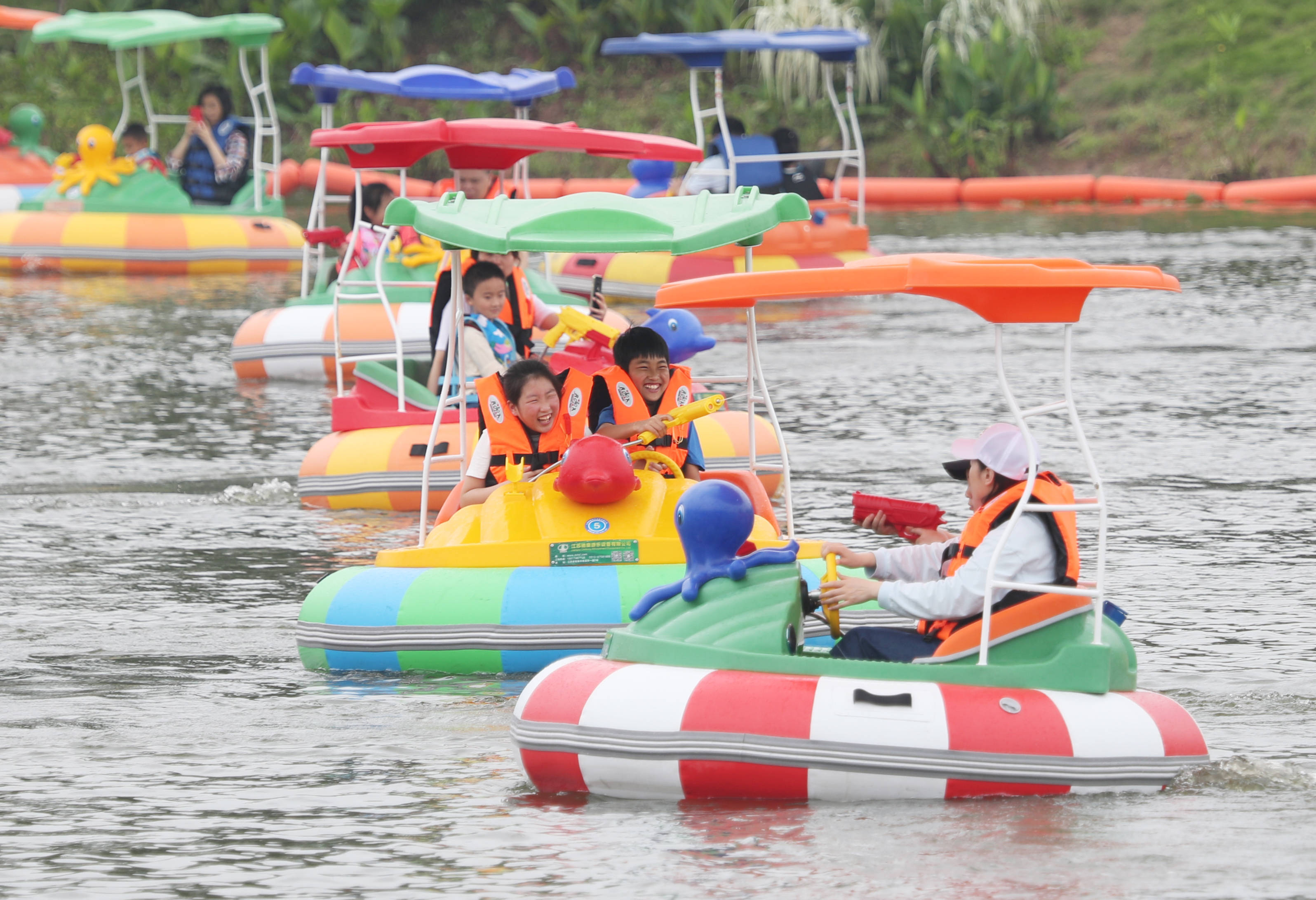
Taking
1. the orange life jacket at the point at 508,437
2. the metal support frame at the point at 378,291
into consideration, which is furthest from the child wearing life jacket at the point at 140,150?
the orange life jacket at the point at 508,437

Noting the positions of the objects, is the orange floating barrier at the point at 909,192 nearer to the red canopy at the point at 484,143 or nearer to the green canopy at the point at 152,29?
the green canopy at the point at 152,29

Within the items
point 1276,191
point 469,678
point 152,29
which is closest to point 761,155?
point 152,29

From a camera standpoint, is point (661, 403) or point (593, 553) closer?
point (593, 553)

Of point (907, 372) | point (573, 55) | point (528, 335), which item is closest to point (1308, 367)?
point (907, 372)

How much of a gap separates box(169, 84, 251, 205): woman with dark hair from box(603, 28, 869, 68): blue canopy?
3976mm

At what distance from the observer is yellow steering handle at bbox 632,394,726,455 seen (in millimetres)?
7121

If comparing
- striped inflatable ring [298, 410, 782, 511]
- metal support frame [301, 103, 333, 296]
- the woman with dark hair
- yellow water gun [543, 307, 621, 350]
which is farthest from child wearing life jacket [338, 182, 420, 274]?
the woman with dark hair

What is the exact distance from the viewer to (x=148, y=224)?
2017 centimetres

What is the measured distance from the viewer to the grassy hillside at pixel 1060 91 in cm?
2666

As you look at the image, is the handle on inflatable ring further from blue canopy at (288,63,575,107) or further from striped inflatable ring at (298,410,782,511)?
blue canopy at (288,63,575,107)

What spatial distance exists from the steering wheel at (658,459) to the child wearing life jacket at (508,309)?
7.49ft

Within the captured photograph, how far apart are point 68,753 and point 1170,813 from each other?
3343 mm

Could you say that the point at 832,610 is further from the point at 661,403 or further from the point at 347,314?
the point at 347,314

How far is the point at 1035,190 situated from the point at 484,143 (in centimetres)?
1797
